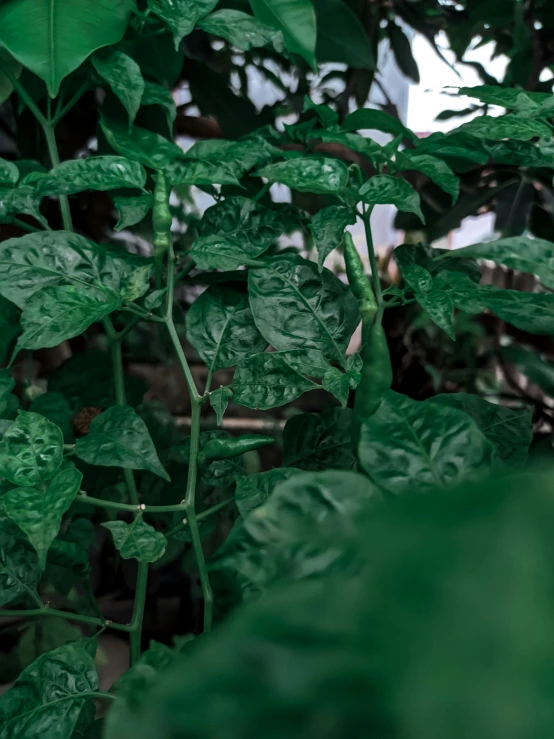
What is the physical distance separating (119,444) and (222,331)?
14 centimetres

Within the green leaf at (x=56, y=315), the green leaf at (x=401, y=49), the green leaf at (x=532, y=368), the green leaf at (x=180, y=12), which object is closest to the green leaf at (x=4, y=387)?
the green leaf at (x=56, y=315)

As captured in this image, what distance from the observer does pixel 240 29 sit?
0.65m

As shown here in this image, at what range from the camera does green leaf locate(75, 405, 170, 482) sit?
522 millimetres

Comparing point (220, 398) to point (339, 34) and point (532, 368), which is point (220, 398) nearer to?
point (339, 34)

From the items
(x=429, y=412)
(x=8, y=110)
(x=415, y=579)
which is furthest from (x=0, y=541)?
(x=8, y=110)

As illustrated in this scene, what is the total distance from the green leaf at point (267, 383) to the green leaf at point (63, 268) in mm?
117

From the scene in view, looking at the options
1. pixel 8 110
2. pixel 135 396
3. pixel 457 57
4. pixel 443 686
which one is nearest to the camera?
pixel 443 686

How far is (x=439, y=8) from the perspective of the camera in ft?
4.47

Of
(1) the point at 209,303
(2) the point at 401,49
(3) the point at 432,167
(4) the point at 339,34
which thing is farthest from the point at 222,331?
(2) the point at 401,49

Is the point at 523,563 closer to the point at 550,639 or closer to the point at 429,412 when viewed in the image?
the point at 550,639

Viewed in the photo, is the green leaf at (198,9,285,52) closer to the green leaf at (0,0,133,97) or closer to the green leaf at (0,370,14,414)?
the green leaf at (0,0,133,97)

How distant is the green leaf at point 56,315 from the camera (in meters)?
0.47

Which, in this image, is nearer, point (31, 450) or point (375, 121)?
point (31, 450)

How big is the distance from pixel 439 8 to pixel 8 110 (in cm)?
92
